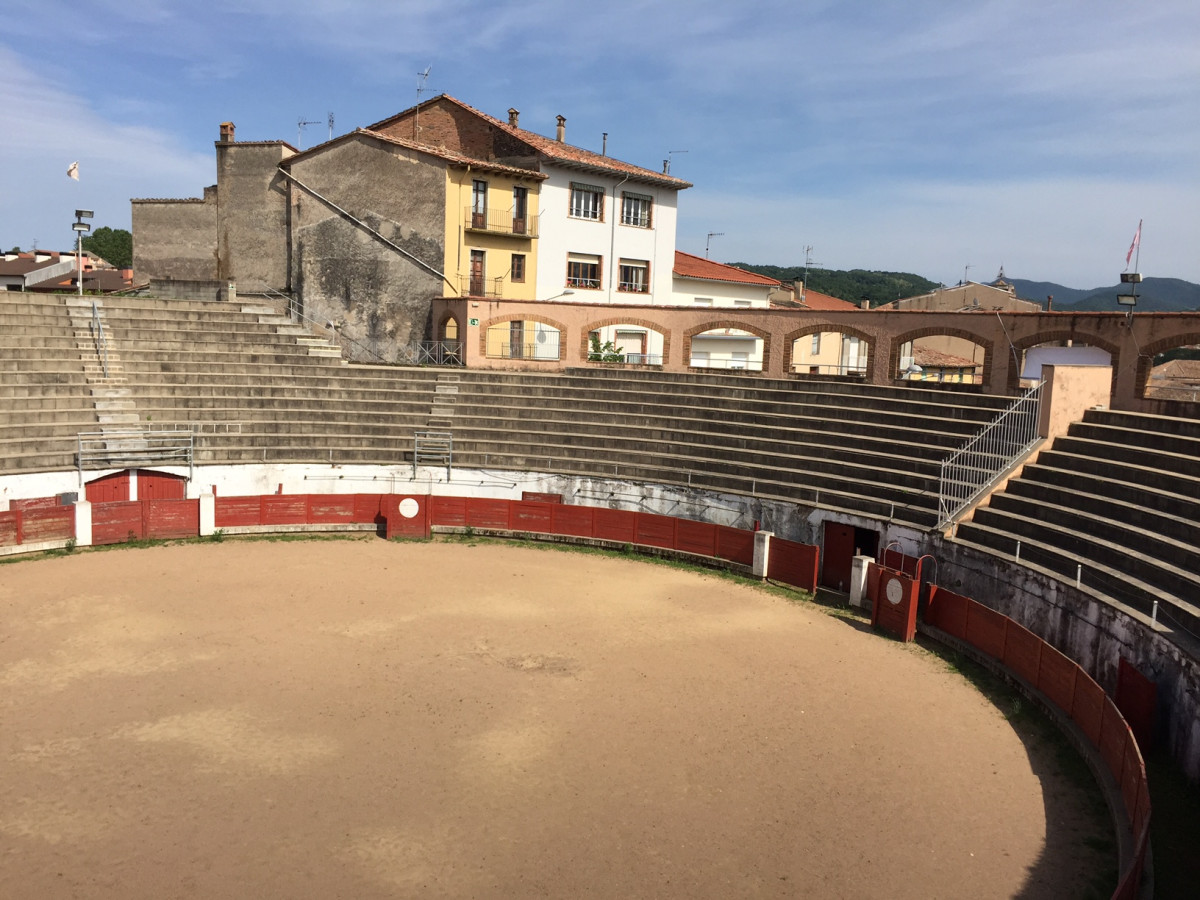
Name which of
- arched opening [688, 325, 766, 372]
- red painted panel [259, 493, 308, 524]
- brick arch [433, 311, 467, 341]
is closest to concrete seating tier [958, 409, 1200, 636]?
red painted panel [259, 493, 308, 524]

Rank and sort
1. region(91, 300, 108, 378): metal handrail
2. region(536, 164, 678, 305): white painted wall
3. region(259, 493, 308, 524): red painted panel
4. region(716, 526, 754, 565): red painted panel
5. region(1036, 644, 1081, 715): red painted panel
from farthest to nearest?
1. region(536, 164, 678, 305): white painted wall
2. region(91, 300, 108, 378): metal handrail
3. region(259, 493, 308, 524): red painted panel
4. region(716, 526, 754, 565): red painted panel
5. region(1036, 644, 1081, 715): red painted panel

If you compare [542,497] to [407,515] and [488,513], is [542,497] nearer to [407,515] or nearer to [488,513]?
[488,513]

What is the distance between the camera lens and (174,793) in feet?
41.7

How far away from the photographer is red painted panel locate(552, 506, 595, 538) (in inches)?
1088

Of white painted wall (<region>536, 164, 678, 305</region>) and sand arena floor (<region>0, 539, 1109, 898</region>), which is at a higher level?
white painted wall (<region>536, 164, 678, 305</region>)

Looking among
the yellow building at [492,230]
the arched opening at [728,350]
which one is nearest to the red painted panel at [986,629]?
the yellow building at [492,230]

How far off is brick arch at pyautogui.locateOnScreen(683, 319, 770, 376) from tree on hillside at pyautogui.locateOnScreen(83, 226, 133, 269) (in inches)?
4490

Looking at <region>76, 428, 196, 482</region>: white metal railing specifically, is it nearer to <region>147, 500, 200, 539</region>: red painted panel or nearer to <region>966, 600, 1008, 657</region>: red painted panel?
<region>147, 500, 200, 539</region>: red painted panel

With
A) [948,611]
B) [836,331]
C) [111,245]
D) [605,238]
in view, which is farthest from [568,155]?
[111,245]

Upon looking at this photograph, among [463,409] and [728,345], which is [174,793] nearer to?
[463,409]

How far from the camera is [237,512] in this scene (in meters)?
27.0

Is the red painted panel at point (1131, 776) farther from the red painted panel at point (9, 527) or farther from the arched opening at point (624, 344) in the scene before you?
the arched opening at point (624, 344)

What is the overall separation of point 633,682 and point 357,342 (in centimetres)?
2790

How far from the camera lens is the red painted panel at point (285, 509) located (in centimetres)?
2738
